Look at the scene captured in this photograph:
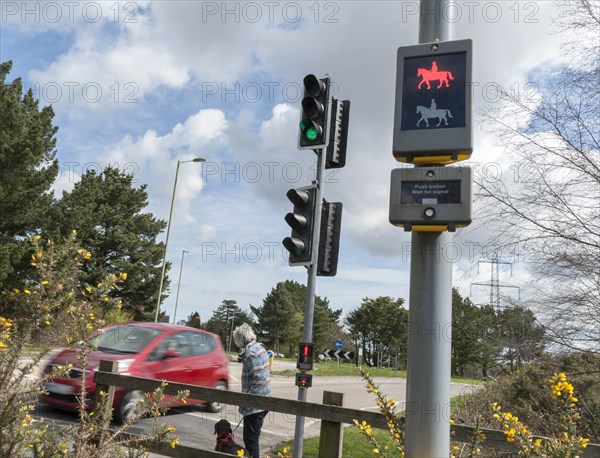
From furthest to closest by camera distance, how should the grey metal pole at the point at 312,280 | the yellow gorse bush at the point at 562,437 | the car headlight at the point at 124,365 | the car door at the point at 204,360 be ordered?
1. the car door at the point at 204,360
2. the car headlight at the point at 124,365
3. the grey metal pole at the point at 312,280
4. the yellow gorse bush at the point at 562,437

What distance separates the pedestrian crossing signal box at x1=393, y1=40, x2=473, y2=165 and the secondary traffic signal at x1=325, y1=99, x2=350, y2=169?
332 centimetres

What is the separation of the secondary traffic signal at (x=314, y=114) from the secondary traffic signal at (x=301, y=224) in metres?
0.53

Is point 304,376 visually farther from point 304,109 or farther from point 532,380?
point 532,380

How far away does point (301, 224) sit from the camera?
535 cm

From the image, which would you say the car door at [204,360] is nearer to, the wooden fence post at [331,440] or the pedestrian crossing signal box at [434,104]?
the wooden fence post at [331,440]

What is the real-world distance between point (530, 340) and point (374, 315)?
74.4 m

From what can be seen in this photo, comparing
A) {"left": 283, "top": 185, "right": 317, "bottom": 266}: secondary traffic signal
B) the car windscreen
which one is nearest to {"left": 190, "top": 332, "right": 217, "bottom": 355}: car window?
the car windscreen

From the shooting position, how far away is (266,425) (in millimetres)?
9414

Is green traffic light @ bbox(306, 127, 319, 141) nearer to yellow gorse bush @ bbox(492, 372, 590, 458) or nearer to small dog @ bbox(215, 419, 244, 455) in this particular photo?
small dog @ bbox(215, 419, 244, 455)

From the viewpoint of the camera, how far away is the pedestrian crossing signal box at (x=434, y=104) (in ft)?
7.29

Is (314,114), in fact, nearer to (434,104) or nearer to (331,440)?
(331,440)

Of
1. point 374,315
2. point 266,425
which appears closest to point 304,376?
point 266,425

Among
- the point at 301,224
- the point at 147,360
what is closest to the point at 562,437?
the point at 301,224

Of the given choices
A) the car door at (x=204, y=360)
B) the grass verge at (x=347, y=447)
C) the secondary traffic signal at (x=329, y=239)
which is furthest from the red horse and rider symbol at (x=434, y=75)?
the car door at (x=204, y=360)
